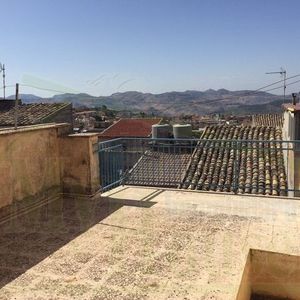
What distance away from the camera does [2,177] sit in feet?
18.0

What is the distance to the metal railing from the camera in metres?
8.02

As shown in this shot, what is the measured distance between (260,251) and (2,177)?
375 centimetres

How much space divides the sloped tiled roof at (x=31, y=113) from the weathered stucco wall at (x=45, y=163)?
12.3 meters

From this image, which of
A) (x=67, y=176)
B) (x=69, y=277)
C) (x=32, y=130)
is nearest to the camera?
(x=69, y=277)

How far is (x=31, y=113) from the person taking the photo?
2027 cm

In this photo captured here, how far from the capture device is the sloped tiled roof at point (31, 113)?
62.3 feet

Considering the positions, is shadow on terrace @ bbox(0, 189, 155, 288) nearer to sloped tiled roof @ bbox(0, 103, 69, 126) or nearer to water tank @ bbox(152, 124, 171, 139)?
sloped tiled roof @ bbox(0, 103, 69, 126)

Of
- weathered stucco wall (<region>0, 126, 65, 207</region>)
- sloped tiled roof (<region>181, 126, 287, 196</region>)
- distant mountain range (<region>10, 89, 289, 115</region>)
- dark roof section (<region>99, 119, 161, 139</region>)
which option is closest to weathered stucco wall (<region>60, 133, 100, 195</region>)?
weathered stucco wall (<region>0, 126, 65, 207</region>)

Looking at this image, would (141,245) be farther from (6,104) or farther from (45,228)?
(6,104)

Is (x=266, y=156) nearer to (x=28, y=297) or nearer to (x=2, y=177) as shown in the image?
(x=2, y=177)

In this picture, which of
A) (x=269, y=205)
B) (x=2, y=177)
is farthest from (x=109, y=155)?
(x=269, y=205)

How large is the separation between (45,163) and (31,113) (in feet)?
48.2

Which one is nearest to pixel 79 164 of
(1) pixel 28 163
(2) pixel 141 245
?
(1) pixel 28 163

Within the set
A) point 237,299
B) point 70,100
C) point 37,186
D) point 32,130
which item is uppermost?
point 70,100
